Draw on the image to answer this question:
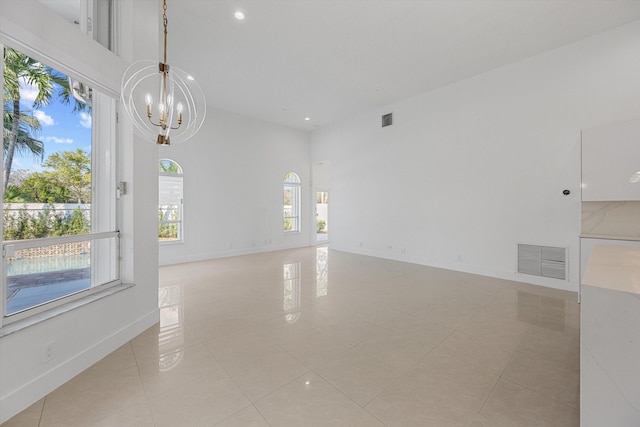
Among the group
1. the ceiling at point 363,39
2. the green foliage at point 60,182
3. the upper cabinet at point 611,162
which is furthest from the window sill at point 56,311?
the upper cabinet at point 611,162

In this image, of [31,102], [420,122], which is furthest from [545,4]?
[31,102]

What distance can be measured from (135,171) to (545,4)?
16.9 feet

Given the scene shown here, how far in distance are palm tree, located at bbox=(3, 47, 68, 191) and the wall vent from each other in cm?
637

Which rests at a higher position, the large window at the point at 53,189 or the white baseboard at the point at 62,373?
the large window at the point at 53,189

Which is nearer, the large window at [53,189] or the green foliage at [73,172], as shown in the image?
the large window at [53,189]

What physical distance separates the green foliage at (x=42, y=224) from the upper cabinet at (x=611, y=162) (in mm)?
6110

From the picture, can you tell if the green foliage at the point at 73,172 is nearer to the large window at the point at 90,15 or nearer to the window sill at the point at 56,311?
the window sill at the point at 56,311

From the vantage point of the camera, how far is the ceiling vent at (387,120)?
21.8 feet

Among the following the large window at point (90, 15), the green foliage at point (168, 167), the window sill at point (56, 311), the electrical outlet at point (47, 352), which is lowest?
the electrical outlet at point (47, 352)

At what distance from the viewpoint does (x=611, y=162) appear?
143 inches

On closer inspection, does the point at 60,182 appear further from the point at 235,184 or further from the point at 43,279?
the point at 235,184

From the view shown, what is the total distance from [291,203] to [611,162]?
707 cm

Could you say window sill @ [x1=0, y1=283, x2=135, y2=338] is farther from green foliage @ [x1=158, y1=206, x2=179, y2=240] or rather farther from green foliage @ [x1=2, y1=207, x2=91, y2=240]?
green foliage @ [x1=158, y1=206, x2=179, y2=240]

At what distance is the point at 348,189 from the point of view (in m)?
7.77
